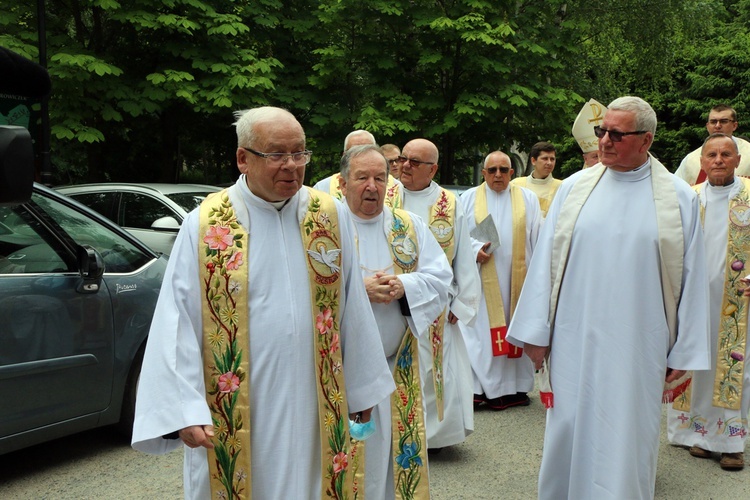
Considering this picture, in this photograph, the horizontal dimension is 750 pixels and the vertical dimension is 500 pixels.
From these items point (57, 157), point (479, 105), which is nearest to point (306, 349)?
point (479, 105)

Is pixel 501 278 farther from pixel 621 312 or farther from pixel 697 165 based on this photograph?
pixel 621 312

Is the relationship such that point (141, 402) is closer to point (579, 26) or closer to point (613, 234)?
point (613, 234)

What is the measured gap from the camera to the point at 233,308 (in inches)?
120

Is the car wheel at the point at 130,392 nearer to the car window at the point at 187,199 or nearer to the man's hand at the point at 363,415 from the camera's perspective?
the man's hand at the point at 363,415

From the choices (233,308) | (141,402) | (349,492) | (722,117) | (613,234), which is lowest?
(349,492)

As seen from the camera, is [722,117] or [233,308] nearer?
[233,308]

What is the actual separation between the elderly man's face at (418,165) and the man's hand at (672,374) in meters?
2.31

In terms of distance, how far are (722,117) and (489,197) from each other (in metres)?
2.01

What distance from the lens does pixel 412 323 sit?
4113 mm

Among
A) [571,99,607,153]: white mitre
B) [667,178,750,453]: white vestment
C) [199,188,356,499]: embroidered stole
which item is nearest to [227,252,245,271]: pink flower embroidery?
[199,188,356,499]: embroidered stole

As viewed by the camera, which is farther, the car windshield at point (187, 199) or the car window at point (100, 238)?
the car windshield at point (187, 199)

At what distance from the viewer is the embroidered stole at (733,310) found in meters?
5.66

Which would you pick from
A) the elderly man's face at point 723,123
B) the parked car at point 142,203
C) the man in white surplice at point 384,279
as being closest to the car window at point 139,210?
the parked car at point 142,203

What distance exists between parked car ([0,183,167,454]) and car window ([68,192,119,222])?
4.50 metres
